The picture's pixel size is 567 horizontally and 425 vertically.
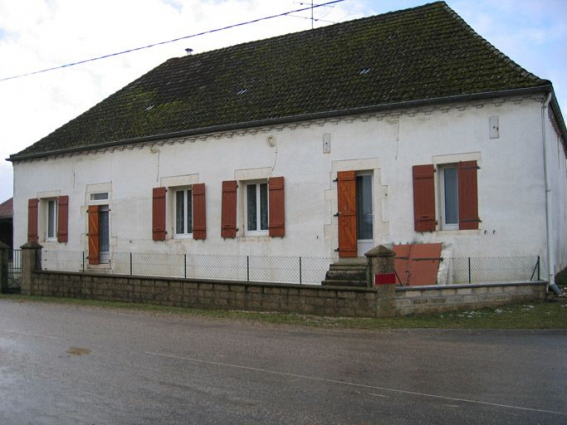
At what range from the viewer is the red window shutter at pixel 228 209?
1912 cm

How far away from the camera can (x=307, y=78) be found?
1969 centimetres

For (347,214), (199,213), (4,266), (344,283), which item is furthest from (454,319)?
(4,266)

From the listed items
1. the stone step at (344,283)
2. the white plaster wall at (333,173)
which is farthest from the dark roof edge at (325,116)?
the stone step at (344,283)

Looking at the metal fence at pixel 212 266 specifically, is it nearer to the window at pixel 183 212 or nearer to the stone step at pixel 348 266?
the stone step at pixel 348 266

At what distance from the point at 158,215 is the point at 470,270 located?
10.0 m

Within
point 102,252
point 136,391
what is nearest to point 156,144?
point 102,252

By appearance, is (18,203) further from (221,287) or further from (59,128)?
(221,287)

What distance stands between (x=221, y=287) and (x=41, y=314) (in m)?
4.21

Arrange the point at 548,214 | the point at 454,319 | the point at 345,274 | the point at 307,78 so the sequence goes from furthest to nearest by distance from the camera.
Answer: the point at 307,78
the point at 345,274
the point at 548,214
the point at 454,319

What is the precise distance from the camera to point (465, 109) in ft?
51.8

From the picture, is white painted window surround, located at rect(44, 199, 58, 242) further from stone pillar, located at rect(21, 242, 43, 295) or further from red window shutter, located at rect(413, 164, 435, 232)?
red window shutter, located at rect(413, 164, 435, 232)

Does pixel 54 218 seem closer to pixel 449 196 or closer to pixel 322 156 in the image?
pixel 322 156

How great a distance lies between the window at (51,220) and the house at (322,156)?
9cm

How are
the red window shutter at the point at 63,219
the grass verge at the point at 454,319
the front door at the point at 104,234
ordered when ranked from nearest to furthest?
the grass verge at the point at 454,319 → the front door at the point at 104,234 → the red window shutter at the point at 63,219
